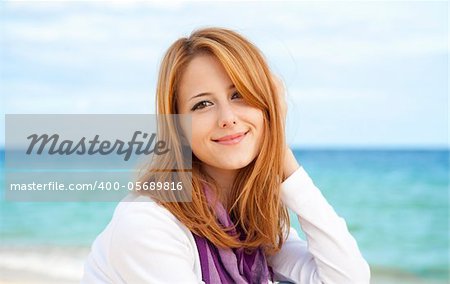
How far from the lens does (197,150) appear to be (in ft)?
7.41

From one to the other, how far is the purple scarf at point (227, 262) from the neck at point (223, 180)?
0.25 ft

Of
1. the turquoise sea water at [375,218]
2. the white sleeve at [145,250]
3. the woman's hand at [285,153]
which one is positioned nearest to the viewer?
the white sleeve at [145,250]

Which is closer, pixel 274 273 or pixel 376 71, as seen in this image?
pixel 274 273

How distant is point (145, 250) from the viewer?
6.72ft

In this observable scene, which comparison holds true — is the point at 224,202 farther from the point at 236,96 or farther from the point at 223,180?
the point at 236,96

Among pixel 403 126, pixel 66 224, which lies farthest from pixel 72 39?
pixel 403 126

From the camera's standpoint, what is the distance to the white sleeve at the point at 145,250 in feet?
6.71

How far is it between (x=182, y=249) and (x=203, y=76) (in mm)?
535

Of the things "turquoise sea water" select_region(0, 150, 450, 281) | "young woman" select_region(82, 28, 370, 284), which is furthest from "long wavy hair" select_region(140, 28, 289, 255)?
"turquoise sea water" select_region(0, 150, 450, 281)

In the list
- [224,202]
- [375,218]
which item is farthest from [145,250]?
[375,218]

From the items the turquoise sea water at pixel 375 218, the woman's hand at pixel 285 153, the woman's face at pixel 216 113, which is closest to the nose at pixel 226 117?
the woman's face at pixel 216 113

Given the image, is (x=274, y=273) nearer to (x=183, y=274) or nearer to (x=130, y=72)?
(x=183, y=274)

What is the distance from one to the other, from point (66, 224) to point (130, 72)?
560cm

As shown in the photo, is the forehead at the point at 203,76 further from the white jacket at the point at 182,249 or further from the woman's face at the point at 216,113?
the white jacket at the point at 182,249
